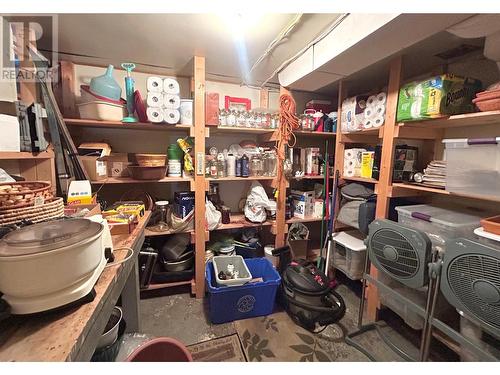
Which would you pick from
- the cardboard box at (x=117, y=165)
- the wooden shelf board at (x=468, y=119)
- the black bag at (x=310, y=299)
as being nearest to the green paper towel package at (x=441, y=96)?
the wooden shelf board at (x=468, y=119)

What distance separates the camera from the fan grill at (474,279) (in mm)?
922

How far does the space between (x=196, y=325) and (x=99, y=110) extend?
173cm

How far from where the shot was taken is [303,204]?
2.29 m

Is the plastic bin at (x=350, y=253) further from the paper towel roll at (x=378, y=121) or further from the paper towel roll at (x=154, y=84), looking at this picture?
the paper towel roll at (x=154, y=84)

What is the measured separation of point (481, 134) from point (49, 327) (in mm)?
2445

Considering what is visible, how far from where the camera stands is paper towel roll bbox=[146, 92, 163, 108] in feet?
5.34

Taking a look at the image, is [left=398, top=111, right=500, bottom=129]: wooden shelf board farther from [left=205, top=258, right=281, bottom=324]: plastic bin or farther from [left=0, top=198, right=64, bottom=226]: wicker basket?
[left=0, top=198, right=64, bottom=226]: wicker basket

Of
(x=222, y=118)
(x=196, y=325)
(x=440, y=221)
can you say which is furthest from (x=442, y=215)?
(x=196, y=325)

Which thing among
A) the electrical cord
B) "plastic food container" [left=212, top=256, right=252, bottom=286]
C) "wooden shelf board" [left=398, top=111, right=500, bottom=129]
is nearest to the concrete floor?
"plastic food container" [left=212, top=256, right=252, bottom=286]

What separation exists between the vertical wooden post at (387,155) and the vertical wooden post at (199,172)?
1.39 metres

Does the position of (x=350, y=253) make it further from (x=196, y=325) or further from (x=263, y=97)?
(x=263, y=97)

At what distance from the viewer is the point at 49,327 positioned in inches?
21.8
